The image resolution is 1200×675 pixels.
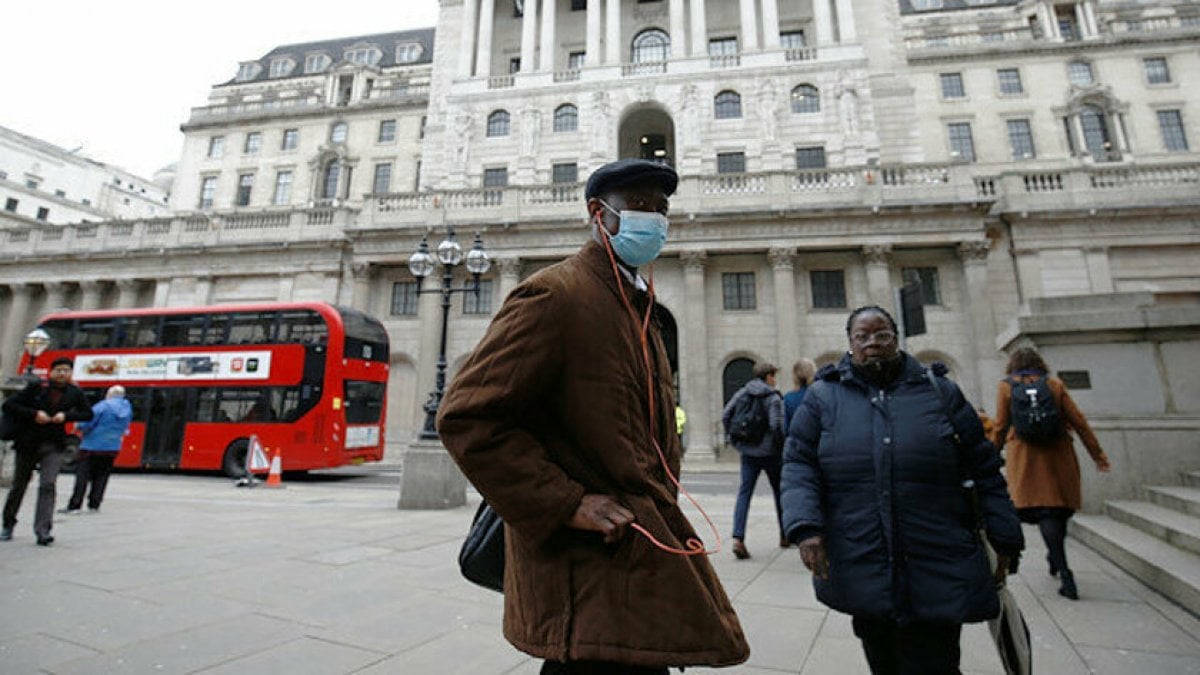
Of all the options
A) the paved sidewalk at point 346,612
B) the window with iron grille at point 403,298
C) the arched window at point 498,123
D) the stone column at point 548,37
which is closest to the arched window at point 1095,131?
the stone column at point 548,37

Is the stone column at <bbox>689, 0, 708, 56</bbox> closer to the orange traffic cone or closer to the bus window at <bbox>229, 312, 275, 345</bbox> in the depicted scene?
the bus window at <bbox>229, 312, 275, 345</bbox>

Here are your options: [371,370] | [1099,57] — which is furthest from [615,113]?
[1099,57]

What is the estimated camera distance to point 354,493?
11352 millimetres

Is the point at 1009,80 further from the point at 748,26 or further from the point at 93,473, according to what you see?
the point at 93,473

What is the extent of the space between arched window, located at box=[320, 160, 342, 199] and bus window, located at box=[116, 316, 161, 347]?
24.8 metres

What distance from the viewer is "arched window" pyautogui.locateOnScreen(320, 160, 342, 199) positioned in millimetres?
38250

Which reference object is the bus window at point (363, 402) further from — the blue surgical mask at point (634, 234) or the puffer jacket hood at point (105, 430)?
the blue surgical mask at point (634, 234)

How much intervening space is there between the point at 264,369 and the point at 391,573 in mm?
11187

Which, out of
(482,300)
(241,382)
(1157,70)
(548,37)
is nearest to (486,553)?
(241,382)

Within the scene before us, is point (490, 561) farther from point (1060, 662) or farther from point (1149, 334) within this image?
point (1149, 334)

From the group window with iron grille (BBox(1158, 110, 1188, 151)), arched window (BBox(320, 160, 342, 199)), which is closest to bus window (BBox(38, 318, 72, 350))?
arched window (BBox(320, 160, 342, 199))

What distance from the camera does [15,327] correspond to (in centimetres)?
2639

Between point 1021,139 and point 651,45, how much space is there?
74.3ft

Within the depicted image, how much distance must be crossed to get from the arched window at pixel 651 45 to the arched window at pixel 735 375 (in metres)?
16.8
